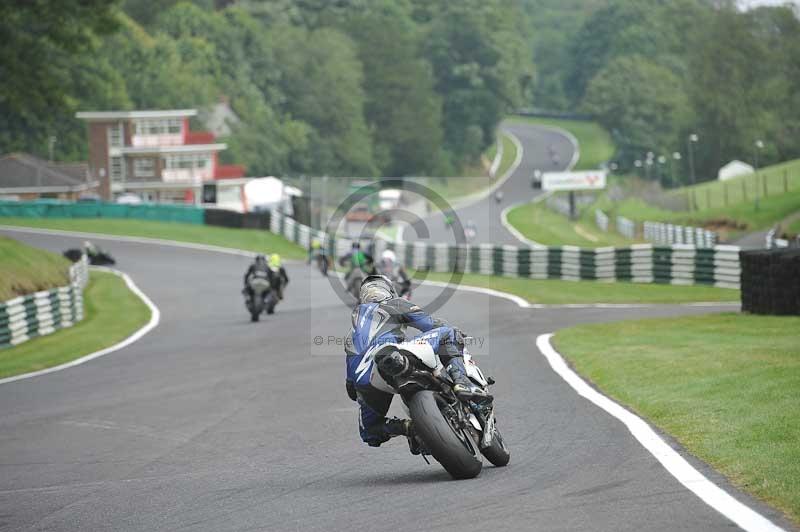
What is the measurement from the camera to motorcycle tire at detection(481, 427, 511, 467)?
8992 millimetres

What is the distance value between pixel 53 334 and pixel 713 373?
54.6 feet

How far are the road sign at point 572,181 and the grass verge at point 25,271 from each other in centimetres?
5044

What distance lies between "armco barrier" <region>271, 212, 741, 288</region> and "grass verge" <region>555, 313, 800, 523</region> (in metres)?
12.1

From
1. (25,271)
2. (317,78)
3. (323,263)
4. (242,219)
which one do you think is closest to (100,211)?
(242,219)

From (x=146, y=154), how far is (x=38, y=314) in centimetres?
7810

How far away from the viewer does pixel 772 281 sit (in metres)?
21.0

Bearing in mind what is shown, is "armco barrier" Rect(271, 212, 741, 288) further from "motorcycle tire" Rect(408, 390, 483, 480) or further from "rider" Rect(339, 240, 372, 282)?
"motorcycle tire" Rect(408, 390, 483, 480)

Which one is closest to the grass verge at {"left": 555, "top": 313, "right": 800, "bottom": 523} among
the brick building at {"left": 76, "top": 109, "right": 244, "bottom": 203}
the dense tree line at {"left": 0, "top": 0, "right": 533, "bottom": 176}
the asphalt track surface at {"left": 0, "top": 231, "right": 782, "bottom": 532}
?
the asphalt track surface at {"left": 0, "top": 231, "right": 782, "bottom": 532}

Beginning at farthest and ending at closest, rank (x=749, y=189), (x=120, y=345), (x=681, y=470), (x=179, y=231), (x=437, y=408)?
1. (x=749, y=189)
2. (x=179, y=231)
3. (x=120, y=345)
4. (x=437, y=408)
5. (x=681, y=470)

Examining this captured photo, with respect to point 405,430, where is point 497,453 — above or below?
below

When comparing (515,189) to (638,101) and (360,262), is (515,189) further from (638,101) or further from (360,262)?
(360,262)

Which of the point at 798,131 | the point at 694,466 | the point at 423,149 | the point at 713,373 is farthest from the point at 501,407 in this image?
the point at 423,149

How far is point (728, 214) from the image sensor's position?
2606 inches

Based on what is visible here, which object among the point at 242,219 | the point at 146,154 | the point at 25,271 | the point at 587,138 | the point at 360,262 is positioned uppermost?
the point at 587,138
